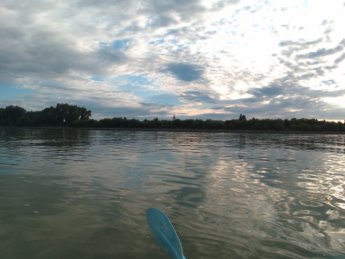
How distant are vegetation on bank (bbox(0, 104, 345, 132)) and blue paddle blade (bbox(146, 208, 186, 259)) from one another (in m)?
102

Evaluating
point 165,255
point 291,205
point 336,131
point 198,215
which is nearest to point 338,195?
point 291,205

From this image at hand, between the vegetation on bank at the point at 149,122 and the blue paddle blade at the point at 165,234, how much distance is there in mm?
101711

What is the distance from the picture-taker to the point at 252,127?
4183 inches

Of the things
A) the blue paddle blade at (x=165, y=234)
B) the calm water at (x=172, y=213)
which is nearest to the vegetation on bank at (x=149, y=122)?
the calm water at (x=172, y=213)

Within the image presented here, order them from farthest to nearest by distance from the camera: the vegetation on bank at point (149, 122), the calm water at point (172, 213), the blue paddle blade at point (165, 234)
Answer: the vegetation on bank at point (149, 122) < the calm water at point (172, 213) < the blue paddle blade at point (165, 234)

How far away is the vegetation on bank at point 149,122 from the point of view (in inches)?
4139

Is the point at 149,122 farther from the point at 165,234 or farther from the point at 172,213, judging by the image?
the point at 165,234

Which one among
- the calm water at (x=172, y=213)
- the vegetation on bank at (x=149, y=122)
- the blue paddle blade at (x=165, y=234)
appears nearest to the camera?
the blue paddle blade at (x=165, y=234)

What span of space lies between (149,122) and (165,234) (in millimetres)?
112918

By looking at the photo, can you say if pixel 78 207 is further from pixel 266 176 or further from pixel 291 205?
pixel 266 176

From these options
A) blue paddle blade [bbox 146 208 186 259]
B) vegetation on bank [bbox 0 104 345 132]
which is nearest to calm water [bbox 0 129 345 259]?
blue paddle blade [bbox 146 208 186 259]

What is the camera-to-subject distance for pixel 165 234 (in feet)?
18.4

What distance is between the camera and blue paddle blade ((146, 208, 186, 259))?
17.0 ft

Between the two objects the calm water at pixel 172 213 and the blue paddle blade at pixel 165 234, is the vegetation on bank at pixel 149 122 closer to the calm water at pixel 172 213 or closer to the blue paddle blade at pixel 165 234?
the calm water at pixel 172 213
